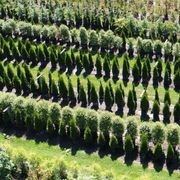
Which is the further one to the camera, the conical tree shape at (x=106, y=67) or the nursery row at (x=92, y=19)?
the nursery row at (x=92, y=19)

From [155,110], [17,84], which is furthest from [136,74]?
[17,84]

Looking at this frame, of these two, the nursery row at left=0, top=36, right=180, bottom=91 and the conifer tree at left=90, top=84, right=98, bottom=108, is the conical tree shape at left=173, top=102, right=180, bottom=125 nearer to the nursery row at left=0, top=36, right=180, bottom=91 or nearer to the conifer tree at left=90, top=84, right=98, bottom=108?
the nursery row at left=0, top=36, right=180, bottom=91

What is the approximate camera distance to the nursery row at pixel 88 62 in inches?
1665

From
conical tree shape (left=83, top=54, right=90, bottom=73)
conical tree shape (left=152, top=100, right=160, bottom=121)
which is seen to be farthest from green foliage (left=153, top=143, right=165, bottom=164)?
conical tree shape (left=83, top=54, right=90, bottom=73)

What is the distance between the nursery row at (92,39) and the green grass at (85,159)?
40.7ft

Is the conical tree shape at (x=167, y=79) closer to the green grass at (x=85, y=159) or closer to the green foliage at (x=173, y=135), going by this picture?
the green foliage at (x=173, y=135)

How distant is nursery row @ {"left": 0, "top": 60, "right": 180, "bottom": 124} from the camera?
128 ft

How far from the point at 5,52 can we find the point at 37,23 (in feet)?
20.6

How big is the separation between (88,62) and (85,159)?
36.2 ft

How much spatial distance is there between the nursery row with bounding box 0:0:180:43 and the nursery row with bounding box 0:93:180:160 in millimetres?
11871

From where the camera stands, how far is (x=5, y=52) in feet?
156

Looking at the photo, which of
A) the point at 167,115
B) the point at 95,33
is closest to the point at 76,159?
the point at 167,115

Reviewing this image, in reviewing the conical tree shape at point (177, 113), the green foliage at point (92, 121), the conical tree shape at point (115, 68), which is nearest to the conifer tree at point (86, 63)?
the conical tree shape at point (115, 68)

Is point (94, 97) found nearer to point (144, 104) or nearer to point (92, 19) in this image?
point (144, 104)
